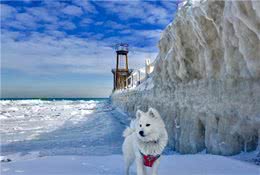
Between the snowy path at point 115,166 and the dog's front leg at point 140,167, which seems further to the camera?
the snowy path at point 115,166

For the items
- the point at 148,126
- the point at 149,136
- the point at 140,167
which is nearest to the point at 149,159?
the point at 140,167

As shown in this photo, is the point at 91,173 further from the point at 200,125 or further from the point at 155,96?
the point at 155,96

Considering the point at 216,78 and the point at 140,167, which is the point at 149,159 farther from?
the point at 216,78

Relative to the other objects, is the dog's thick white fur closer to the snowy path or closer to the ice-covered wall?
the snowy path

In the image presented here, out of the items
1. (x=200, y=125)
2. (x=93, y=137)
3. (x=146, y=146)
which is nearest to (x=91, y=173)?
(x=146, y=146)

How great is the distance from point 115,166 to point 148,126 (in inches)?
95.0

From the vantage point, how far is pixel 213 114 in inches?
321

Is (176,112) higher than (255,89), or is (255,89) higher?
(255,89)

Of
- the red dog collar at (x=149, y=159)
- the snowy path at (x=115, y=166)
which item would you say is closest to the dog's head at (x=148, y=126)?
the red dog collar at (x=149, y=159)

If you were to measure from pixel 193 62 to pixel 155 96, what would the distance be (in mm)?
6294

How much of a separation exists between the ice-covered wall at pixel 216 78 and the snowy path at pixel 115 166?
992mm

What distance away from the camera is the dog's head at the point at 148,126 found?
4.67 meters

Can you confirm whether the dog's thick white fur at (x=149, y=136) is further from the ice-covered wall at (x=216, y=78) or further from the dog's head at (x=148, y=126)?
the ice-covered wall at (x=216, y=78)

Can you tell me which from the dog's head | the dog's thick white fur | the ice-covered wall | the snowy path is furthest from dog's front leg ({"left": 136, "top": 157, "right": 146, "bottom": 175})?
the ice-covered wall
